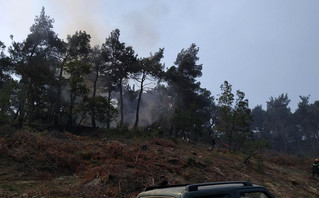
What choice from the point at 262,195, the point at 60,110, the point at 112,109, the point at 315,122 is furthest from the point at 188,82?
the point at 315,122

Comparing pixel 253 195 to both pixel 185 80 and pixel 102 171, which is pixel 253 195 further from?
pixel 185 80

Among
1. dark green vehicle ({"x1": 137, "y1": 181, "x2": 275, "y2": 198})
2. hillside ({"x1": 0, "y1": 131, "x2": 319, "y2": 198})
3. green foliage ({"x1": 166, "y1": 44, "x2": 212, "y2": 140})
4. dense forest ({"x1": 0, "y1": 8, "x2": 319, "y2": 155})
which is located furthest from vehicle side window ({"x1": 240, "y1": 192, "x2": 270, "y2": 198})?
green foliage ({"x1": 166, "y1": 44, "x2": 212, "y2": 140})

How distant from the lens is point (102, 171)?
1266 cm

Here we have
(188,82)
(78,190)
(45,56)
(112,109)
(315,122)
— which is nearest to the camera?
(78,190)

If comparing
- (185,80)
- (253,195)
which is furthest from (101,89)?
(253,195)

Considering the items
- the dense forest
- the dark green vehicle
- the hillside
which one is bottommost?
the hillside

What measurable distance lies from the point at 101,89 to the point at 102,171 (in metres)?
30.4

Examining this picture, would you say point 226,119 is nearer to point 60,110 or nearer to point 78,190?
point 78,190

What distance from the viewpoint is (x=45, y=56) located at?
110 ft

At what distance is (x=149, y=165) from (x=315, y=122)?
64839mm

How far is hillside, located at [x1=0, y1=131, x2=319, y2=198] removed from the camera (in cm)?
1113

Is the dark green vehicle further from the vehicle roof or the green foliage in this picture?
the green foliage

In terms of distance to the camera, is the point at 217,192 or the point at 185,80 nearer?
the point at 217,192

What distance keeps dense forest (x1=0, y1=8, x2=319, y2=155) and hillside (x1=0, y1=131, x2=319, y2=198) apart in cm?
571
